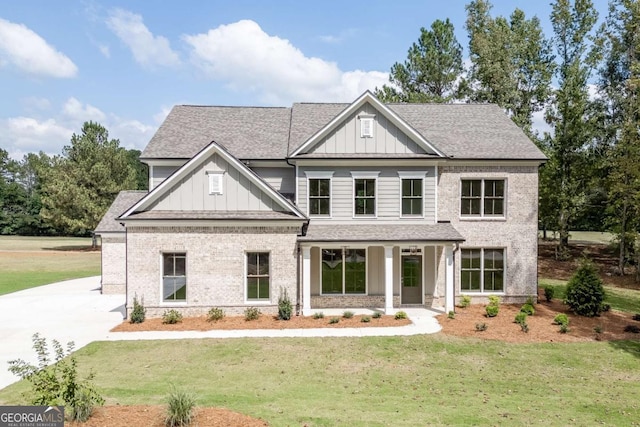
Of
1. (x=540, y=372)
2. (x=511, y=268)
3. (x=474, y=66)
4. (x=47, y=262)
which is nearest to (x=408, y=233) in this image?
(x=511, y=268)

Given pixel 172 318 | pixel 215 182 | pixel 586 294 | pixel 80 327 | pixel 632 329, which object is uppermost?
pixel 215 182

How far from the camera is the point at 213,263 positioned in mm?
16938

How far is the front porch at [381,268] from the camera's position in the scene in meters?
17.5

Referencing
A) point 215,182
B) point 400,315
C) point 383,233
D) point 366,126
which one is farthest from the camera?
point 366,126

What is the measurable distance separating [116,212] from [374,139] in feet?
52.1

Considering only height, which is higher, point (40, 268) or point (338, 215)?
point (338, 215)

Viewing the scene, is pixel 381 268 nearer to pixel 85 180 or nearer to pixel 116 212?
pixel 116 212

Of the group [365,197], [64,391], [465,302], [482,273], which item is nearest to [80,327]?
[64,391]

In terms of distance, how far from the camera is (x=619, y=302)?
20938 mm

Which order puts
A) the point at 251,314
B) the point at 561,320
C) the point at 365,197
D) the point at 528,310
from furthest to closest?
the point at 365,197, the point at 528,310, the point at 251,314, the point at 561,320

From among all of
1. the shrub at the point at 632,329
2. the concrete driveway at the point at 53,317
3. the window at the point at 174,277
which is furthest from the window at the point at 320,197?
the shrub at the point at 632,329

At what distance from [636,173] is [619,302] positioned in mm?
8840

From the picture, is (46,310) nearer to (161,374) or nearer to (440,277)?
(161,374)

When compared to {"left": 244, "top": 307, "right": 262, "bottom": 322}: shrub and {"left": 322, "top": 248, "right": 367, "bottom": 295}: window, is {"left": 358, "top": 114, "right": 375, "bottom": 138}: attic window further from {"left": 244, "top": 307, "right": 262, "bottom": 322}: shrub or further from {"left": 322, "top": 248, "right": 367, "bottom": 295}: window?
{"left": 244, "top": 307, "right": 262, "bottom": 322}: shrub
